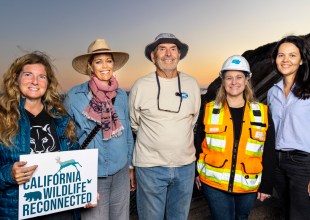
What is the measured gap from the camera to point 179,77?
150 inches

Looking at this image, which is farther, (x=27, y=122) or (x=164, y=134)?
(x=164, y=134)

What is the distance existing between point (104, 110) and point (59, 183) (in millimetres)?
847

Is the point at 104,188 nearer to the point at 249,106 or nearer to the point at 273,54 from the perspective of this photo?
the point at 249,106

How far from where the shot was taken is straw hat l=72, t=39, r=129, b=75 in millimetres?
3453

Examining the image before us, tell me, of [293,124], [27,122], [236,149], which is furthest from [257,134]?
[27,122]

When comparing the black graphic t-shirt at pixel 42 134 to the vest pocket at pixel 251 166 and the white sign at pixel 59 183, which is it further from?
the vest pocket at pixel 251 166

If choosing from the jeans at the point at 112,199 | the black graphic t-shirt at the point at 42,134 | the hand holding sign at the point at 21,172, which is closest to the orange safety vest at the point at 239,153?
the jeans at the point at 112,199

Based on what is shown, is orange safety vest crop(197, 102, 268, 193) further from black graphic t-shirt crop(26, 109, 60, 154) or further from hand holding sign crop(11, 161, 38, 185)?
hand holding sign crop(11, 161, 38, 185)

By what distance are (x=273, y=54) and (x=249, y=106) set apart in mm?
761

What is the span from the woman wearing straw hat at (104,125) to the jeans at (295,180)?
1.65 m

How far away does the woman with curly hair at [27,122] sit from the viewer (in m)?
2.67

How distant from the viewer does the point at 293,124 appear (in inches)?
133

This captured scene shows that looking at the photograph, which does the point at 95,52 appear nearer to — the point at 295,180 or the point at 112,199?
the point at 112,199

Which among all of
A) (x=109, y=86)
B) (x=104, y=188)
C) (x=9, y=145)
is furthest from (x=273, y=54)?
(x=9, y=145)
